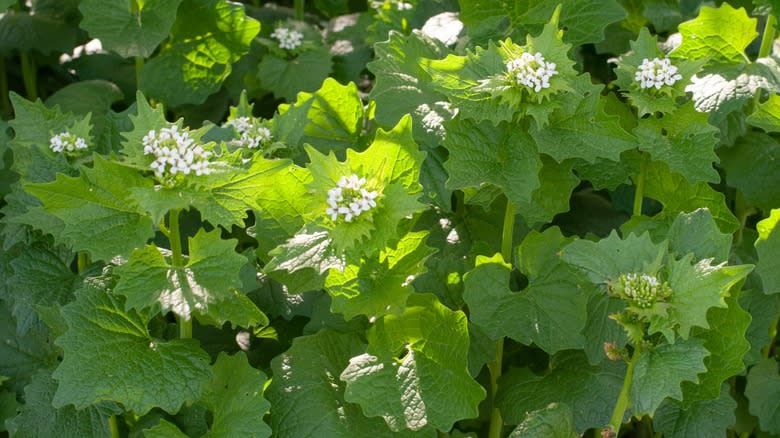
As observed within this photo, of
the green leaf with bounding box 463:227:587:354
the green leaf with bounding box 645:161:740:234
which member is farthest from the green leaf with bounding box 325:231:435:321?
the green leaf with bounding box 645:161:740:234

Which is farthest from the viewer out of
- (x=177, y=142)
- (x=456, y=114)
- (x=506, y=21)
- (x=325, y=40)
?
(x=325, y=40)

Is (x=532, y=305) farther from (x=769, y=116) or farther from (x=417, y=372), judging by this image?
(x=769, y=116)

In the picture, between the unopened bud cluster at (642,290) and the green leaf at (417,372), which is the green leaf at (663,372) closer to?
the unopened bud cluster at (642,290)

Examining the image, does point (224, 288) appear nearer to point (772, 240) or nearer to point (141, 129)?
point (141, 129)

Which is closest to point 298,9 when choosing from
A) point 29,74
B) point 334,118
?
point 29,74

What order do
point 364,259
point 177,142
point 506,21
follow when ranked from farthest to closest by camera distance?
point 506,21
point 364,259
point 177,142

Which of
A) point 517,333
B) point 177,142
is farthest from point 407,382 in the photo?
point 177,142

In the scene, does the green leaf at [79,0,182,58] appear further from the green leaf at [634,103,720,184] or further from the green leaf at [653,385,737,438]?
the green leaf at [653,385,737,438]
